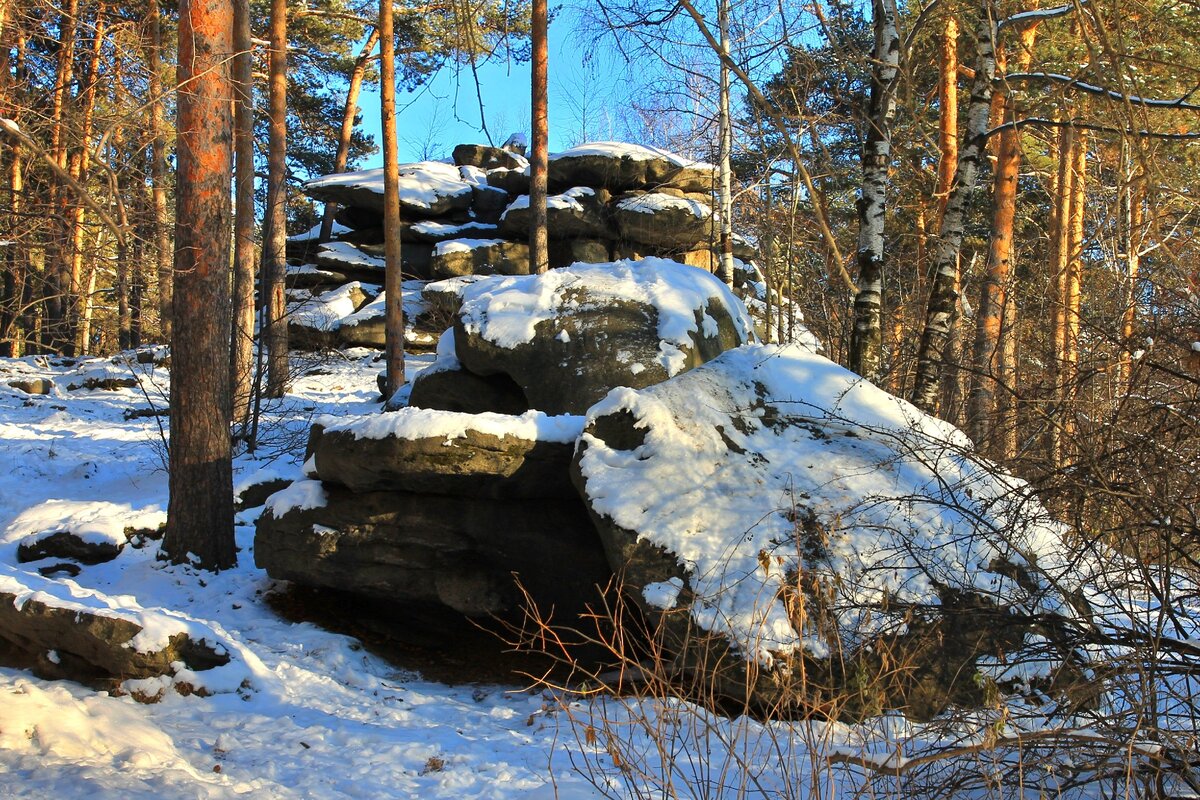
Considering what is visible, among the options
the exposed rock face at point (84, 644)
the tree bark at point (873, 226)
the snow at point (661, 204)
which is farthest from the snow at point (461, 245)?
the exposed rock face at point (84, 644)

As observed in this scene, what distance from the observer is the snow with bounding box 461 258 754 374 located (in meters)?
7.68

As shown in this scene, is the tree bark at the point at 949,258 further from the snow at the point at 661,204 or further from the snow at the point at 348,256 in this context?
the snow at the point at 348,256

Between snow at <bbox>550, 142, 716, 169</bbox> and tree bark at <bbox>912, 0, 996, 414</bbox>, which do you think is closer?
tree bark at <bbox>912, 0, 996, 414</bbox>

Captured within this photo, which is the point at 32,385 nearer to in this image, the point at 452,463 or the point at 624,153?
the point at 452,463

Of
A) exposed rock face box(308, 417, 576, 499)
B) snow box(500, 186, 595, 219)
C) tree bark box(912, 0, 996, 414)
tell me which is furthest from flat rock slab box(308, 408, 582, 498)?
snow box(500, 186, 595, 219)

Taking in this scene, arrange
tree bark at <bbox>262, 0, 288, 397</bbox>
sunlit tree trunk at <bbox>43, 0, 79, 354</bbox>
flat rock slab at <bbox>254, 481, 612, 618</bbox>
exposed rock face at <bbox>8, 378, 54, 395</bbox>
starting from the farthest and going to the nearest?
exposed rock face at <bbox>8, 378, 54, 395</bbox>
tree bark at <bbox>262, 0, 288, 397</bbox>
sunlit tree trunk at <bbox>43, 0, 79, 354</bbox>
flat rock slab at <bbox>254, 481, 612, 618</bbox>

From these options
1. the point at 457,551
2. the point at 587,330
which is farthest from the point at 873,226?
the point at 457,551

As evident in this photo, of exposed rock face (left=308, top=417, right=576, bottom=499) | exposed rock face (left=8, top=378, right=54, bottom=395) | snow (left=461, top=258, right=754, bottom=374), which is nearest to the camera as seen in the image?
exposed rock face (left=308, top=417, right=576, bottom=499)

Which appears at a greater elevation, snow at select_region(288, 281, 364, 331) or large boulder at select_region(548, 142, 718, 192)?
large boulder at select_region(548, 142, 718, 192)

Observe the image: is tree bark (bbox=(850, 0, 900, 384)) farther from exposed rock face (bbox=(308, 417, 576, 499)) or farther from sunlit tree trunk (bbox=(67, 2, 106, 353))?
sunlit tree trunk (bbox=(67, 2, 106, 353))

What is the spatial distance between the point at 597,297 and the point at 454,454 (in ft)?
8.28

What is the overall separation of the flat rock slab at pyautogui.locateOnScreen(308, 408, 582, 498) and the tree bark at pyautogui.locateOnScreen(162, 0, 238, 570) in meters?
1.29

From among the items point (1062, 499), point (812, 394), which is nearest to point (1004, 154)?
point (812, 394)

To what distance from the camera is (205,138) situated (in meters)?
6.72
